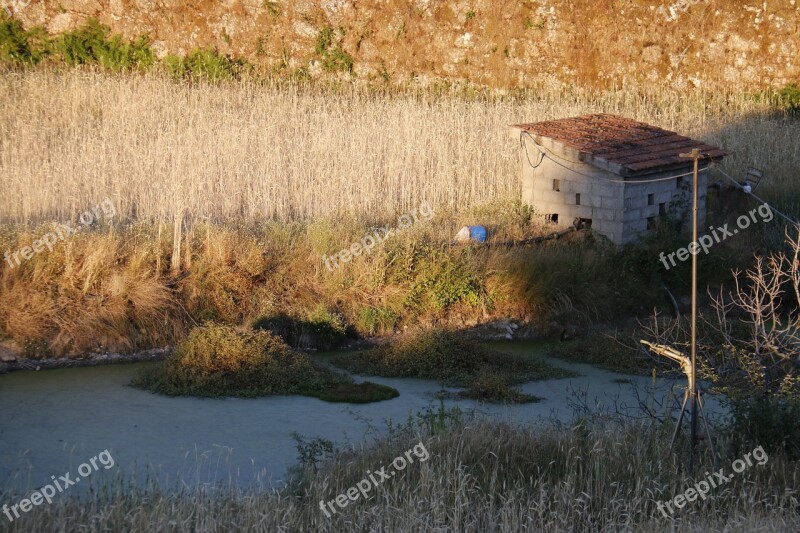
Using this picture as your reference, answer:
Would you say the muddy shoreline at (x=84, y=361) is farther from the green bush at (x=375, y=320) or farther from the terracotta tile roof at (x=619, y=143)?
the terracotta tile roof at (x=619, y=143)

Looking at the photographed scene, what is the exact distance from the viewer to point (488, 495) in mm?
5410

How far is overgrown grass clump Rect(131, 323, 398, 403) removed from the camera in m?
7.70

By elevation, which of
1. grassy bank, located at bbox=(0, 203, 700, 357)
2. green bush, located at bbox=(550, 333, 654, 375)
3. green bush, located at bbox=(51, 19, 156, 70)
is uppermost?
green bush, located at bbox=(51, 19, 156, 70)

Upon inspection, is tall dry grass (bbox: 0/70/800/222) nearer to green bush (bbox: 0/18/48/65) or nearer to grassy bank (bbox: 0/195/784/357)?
grassy bank (bbox: 0/195/784/357)

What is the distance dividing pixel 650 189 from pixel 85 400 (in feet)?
18.7

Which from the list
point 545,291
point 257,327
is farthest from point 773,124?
point 257,327

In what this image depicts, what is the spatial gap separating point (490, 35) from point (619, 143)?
1029 cm

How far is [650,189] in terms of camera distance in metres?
10.5

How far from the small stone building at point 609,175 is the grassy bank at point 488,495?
420 centimetres

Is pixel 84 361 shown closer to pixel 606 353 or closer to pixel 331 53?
pixel 606 353

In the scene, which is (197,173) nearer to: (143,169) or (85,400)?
(143,169)

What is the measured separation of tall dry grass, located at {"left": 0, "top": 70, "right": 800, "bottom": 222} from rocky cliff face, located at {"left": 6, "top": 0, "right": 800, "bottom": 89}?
51.8 inches

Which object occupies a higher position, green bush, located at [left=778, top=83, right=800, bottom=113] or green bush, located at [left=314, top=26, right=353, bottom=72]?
green bush, located at [left=314, top=26, right=353, bottom=72]

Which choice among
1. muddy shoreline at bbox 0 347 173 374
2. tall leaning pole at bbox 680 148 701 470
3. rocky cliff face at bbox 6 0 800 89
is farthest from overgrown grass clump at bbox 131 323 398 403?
rocky cliff face at bbox 6 0 800 89
